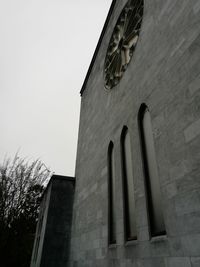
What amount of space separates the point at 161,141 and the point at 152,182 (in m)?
0.78

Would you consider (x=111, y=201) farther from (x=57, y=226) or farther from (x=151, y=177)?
(x=57, y=226)

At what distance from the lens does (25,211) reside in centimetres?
1397

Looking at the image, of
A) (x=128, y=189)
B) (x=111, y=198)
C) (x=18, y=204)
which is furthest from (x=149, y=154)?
(x=18, y=204)

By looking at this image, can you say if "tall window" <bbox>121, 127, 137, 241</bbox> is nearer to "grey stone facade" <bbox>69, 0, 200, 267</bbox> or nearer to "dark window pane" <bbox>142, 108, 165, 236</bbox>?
"grey stone facade" <bbox>69, 0, 200, 267</bbox>

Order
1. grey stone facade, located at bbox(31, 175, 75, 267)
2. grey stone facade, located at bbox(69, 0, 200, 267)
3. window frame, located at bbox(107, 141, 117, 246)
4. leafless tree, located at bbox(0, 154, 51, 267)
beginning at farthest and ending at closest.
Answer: leafless tree, located at bbox(0, 154, 51, 267) → grey stone facade, located at bbox(31, 175, 75, 267) → window frame, located at bbox(107, 141, 117, 246) → grey stone facade, located at bbox(69, 0, 200, 267)

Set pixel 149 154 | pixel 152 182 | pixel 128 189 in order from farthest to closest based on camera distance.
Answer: pixel 128 189 < pixel 149 154 < pixel 152 182

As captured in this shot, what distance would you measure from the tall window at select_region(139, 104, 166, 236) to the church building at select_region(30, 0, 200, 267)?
16 mm

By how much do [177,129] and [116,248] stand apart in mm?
2869

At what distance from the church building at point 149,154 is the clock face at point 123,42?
45 mm

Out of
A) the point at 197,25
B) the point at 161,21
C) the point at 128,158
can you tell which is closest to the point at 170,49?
the point at 197,25

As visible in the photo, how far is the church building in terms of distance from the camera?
281cm

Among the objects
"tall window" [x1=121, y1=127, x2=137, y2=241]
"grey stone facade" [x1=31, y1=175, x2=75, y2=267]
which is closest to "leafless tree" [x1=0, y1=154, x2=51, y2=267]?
"grey stone facade" [x1=31, y1=175, x2=75, y2=267]

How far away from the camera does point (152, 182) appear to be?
3713 mm

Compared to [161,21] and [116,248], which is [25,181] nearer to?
[116,248]
